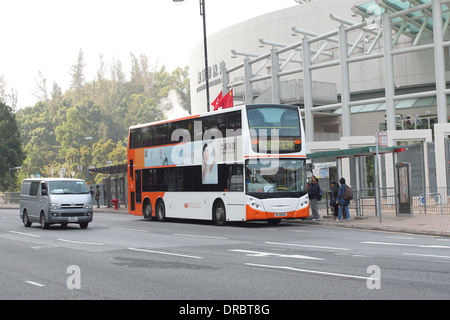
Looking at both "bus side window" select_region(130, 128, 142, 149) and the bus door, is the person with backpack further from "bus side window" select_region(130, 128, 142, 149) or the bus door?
"bus side window" select_region(130, 128, 142, 149)

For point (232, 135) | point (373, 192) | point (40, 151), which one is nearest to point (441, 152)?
point (373, 192)

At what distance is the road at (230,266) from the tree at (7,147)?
6604cm

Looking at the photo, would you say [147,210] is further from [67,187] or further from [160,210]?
[67,187]

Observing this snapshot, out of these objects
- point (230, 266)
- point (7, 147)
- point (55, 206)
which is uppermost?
point (7, 147)

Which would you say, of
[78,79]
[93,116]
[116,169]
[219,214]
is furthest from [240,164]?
[78,79]

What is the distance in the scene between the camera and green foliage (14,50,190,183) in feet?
351

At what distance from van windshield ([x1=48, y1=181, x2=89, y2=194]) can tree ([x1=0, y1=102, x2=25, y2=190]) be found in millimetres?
60725

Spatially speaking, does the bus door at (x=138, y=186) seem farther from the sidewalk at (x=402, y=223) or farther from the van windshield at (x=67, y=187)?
the sidewalk at (x=402, y=223)

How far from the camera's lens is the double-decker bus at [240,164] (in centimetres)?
2247

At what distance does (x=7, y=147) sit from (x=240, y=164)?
218ft

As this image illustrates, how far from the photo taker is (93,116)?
129 meters

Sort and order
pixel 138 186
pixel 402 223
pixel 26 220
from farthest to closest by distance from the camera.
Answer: pixel 138 186
pixel 26 220
pixel 402 223

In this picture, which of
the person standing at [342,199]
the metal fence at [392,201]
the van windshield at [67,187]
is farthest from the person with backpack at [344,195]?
the van windshield at [67,187]
